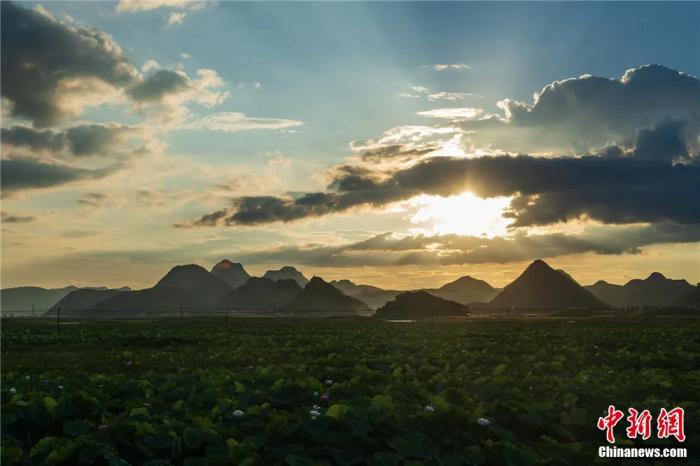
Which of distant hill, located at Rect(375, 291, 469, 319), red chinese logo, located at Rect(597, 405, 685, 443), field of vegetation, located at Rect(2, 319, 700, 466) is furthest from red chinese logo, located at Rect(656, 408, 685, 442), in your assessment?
distant hill, located at Rect(375, 291, 469, 319)

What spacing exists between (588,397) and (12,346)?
3029cm

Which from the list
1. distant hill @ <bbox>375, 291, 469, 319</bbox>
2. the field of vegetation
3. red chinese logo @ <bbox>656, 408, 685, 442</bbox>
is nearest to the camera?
the field of vegetation

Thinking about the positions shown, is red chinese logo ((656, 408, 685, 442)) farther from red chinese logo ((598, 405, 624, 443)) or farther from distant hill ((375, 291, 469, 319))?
distant hill ((375, 291, 469, 319))

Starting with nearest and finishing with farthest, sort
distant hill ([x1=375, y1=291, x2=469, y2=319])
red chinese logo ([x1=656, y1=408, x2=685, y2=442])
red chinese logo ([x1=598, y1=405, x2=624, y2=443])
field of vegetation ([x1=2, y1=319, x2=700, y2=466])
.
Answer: field of vegetation ([x1=2, y1=319, x2=700, y2=466]), red chinese logo ([x1=656, y1=408, x2=685, y2=442]), red chinese logo ([x1=598, y1=405, x2=624, y2=443]), distant hill ([x1=375, y1=291, x2=469, y2=319])

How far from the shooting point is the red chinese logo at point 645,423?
773 centimetres

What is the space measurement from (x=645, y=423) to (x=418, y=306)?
159820 millimetres

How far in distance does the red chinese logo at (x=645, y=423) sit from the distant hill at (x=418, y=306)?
448 feet

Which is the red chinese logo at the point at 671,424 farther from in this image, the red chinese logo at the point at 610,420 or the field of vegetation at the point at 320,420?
the red chinese logo at the point at 610,420

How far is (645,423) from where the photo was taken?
26.2 feet

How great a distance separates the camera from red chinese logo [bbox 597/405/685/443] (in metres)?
7.73

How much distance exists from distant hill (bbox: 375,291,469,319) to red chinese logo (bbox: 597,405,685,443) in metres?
137

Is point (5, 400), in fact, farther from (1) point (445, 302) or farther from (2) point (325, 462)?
(1) point (445, 302)

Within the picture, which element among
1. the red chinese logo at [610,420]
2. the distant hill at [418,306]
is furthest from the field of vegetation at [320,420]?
the distant hill at [418,306]

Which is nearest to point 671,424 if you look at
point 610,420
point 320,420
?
point 610,420
